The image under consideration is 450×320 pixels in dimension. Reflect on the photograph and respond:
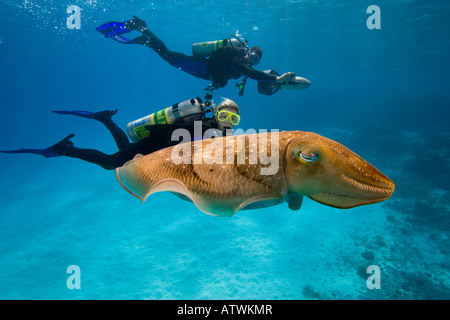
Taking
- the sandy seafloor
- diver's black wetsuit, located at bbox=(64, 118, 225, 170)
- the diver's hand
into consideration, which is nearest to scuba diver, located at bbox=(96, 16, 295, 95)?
the diver's hand

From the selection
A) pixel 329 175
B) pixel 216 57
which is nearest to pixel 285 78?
pixel 216 57

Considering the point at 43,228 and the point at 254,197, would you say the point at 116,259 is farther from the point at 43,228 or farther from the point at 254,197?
the point at 254,197

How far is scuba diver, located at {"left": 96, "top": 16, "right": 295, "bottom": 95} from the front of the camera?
692 centimetres

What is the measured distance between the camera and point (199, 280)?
784cm

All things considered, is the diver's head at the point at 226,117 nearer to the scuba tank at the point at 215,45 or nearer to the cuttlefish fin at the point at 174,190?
the cuttlefish fin at the point at 174,190

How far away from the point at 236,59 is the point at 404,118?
3308 centimetres

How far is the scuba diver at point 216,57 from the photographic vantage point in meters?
6.92

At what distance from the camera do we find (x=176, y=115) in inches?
157

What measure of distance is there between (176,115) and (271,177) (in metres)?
2.93

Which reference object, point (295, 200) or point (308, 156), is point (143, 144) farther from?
point (308, 156)

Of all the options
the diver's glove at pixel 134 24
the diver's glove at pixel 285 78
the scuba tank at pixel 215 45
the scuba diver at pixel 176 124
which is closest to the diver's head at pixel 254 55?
the scuba tank at pixel 215 45

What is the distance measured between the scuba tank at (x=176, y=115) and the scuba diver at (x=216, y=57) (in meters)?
3.10

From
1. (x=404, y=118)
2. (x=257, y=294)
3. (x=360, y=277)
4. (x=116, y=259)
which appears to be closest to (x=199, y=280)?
(x=257, y=294)

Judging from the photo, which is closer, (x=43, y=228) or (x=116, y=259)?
(x=116, y=259)
